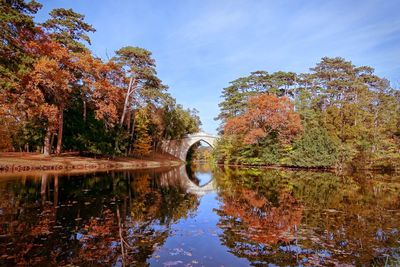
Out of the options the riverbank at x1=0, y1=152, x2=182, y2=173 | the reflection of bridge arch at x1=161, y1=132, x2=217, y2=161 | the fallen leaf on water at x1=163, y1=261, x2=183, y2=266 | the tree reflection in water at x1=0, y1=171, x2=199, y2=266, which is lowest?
the fallen leaf on water at x1=163, y1=261, x2=183, y2=266

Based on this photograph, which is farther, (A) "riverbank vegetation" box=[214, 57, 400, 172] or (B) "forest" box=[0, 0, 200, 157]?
(A) "riverbank vegetation" box=[214, 57, 400, 172]

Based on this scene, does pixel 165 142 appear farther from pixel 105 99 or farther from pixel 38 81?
pixel 38 81

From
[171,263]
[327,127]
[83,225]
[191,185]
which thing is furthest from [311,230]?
[327,127]

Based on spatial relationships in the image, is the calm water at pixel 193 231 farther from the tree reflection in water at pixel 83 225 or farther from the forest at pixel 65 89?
the forest at pixel 65 89

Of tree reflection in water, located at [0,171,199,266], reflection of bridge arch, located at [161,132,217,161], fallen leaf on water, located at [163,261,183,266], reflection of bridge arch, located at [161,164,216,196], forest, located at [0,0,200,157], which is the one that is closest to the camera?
fallen leaf on water, located at [163,261,183,266]

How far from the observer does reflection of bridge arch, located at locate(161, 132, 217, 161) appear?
42.9 meters

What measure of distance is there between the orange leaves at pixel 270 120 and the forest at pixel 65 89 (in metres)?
8.50

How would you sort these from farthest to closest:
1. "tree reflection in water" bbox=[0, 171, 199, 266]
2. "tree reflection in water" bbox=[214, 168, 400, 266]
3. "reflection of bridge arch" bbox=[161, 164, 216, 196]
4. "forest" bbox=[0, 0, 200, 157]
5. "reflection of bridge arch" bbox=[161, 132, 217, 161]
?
A: "reflection of bridge arch" bbox=[161, 132, 217, 161] → "forest" bbox=[0, 0, 200, 157] → "reflection of bridge arch" bbox=[161, 164, 216, 196] → "tree reflection in water" bbox=[214, 168, 400, 266] → "tree reflection in water" bbox=[0, 171, 199, 266]

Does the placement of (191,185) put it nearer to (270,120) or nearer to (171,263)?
(171,263)

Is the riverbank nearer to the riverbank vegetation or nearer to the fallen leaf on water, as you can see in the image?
the riverbank vegetation

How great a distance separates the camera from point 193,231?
218 inches

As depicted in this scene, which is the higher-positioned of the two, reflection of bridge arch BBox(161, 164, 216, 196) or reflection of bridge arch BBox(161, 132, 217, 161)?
reflection of bridge arch BBox(161, 132, 217, 161)

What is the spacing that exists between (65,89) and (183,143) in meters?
25.4

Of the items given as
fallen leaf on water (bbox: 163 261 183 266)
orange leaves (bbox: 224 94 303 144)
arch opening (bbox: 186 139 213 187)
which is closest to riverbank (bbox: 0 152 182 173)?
arch opening (bbox: 186 139 213 187)
